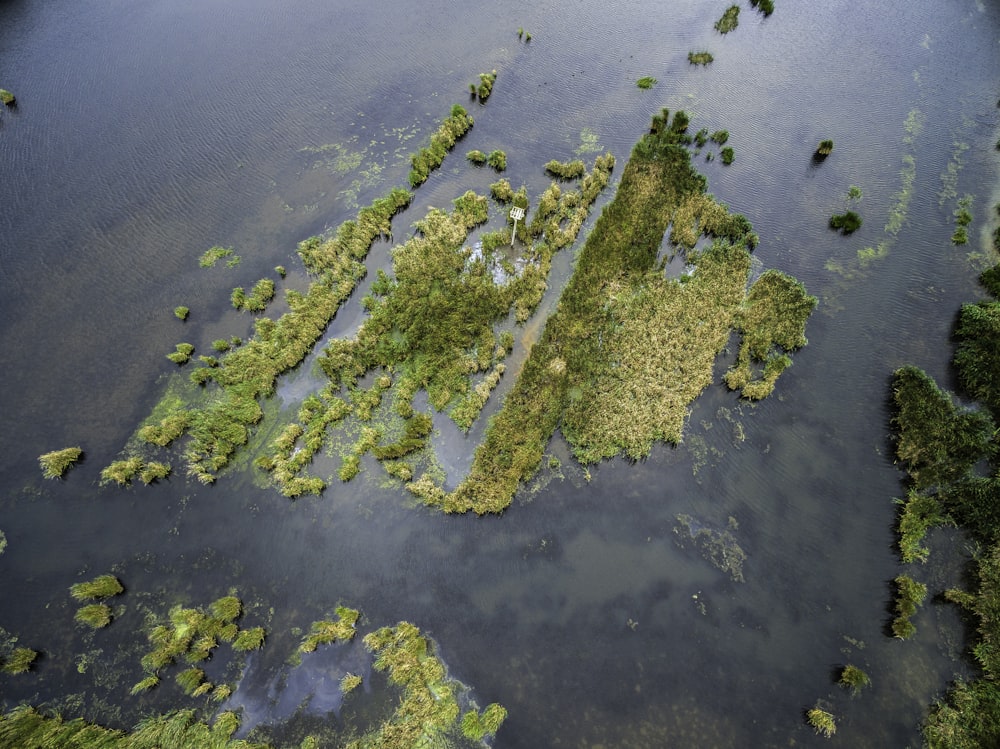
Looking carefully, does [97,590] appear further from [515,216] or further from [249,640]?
[515,216]

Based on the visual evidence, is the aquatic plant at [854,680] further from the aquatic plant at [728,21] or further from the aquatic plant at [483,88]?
the aquatic plant at [728,21]

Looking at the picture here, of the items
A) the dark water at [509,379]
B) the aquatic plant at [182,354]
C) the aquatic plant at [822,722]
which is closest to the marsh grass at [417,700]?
the dark water at [509,379]

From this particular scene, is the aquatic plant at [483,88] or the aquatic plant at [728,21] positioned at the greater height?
the aquatic plant at [483,88]

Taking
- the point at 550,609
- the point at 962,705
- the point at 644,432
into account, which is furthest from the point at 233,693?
the point at 962,705

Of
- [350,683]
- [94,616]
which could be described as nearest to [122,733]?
[94,616]

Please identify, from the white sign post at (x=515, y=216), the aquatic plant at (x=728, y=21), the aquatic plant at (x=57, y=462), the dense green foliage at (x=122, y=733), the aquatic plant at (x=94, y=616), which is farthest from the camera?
the aquatic plant at (x=728, y=21)

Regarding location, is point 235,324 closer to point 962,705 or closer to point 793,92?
point 962,705
